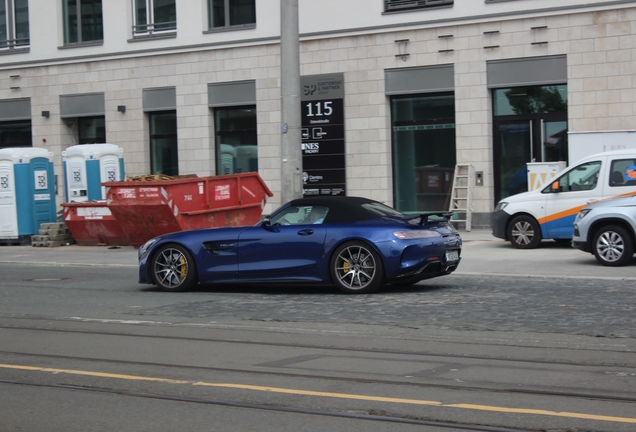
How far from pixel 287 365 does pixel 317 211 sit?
15.9 ft

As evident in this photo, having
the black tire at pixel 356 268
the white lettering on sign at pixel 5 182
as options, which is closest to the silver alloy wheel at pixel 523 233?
the black tire at pixel 356 268

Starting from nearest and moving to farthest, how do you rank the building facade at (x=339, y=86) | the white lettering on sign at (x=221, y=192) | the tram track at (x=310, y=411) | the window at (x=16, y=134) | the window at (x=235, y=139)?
the tram track at (x=310, y=411), the white lettering on sign at (x=221, y=192), the building facade at (x=339, y=86), the window at (x=235, y=139), the window at (x=16, y=134)

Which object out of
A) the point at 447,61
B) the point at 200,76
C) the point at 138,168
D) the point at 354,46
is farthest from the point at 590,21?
the point at 138,168

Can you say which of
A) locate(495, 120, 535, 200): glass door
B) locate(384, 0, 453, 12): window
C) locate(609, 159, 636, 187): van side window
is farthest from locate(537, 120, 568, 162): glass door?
locate(609, 159, 636, 187): van side window

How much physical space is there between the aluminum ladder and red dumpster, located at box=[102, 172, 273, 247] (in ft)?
17.5

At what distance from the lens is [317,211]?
1231cm

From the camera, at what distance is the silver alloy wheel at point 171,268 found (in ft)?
42.5

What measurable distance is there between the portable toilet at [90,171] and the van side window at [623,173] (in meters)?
13.6

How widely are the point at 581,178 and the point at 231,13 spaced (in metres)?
13.5

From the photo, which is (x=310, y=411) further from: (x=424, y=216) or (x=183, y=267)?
(x=183, y=267)

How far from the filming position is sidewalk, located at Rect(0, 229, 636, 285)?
47.5ft

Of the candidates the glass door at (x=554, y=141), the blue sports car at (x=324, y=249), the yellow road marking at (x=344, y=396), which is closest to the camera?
the yellow road marking at (x=344, y=396)

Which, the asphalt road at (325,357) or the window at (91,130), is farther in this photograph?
the window at (91,130)

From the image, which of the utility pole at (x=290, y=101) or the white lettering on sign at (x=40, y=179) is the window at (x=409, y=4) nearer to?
the utility pole at (x=290, y=101)
